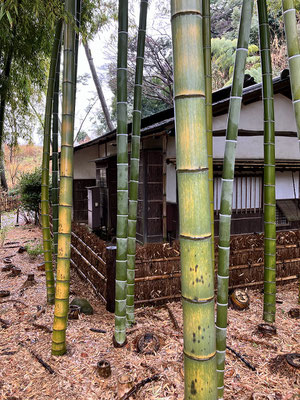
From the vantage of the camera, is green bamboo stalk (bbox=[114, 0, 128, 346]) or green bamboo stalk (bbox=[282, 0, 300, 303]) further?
green bamboo stalk (bbox=[114, 0, 128, 346])

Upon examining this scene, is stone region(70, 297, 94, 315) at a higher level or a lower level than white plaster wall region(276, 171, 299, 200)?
lower

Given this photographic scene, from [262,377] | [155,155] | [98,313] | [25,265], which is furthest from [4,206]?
[262,377]

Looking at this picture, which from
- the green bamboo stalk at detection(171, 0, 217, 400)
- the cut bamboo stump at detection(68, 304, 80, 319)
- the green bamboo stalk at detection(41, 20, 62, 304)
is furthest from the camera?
the cut bamboo stump at detection(68, 304, 80, 319)

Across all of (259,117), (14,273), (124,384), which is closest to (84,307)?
(124,384)

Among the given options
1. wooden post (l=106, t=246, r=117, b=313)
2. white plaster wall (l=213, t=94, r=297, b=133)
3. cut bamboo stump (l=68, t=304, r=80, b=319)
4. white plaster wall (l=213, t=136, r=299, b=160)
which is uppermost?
white plaster wall (l=213, t=94, r=297, b=133)

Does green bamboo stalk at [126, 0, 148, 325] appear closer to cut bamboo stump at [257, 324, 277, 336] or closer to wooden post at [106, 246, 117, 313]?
wooden post at [106, 246, 117, 313]

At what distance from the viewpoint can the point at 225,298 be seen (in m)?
1.92

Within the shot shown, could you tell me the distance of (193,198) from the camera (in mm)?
1050

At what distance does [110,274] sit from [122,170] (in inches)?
58.2

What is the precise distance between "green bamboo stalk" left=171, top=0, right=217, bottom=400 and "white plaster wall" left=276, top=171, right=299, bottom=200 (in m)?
6.49

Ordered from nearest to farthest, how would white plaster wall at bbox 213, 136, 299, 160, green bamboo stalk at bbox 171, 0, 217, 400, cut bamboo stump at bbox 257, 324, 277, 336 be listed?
green bamboo stalk at bbox 171, 0, 217, 400, cut bamboo stump at bbox 257, 324, 277, 336, white plaster wall at bbox 213, 136, 299, 160

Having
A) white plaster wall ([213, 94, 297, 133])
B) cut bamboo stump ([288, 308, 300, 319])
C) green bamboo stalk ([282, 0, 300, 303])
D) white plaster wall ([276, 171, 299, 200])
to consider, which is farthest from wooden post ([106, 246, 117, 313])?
white plaster wall ([276, 171, 299, 200])

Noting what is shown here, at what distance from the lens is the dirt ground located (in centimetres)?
225

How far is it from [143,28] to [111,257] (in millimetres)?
2400
